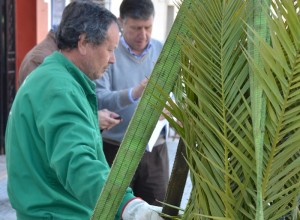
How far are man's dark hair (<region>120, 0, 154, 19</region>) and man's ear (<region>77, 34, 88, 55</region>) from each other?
1.46 metres

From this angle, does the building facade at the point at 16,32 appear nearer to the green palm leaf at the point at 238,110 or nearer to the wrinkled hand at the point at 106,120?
the wrinkled hand at the point at 106,120

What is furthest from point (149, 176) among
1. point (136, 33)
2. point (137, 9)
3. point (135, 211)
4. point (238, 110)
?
point (238, 110)

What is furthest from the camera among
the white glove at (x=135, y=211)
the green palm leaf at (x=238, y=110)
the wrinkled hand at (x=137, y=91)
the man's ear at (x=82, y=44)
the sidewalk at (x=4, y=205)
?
the sidewalk at (x=4, y=205)

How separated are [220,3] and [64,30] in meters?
1.28

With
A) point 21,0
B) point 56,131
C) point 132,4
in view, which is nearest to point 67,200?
point 56,131

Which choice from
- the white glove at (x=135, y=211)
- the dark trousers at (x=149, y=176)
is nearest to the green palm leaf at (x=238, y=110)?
the white glove at (x=135, y=211)

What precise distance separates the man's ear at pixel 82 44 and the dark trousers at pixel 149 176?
136cm

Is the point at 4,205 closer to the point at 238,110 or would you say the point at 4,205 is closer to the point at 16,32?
the point at 16,32

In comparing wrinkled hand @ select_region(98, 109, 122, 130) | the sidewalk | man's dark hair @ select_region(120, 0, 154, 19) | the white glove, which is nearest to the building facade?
the sidewalk

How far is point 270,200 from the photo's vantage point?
1.34m

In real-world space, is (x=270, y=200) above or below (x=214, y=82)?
below

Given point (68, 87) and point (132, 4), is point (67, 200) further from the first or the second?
point (132, 4)

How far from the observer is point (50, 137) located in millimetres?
2248

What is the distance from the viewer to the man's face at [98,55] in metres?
2.54
